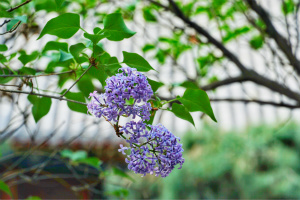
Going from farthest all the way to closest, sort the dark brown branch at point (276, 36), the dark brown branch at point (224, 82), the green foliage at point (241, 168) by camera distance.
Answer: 1. the green foliage at point (241, 168)
2. the dark brown branch at point (224, 82)
3. the dark brown branch at point (276, 36)

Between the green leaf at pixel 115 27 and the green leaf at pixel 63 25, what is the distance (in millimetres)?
34

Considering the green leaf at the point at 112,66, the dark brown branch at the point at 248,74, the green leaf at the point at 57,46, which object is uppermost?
the green leaf at the point at 112,66

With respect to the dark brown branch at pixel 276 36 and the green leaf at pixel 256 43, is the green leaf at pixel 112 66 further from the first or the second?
the green leaf at pixel 256 43

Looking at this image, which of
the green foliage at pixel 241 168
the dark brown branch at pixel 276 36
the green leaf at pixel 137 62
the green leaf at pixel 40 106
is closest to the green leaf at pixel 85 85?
the green leaf at pixel 40 106

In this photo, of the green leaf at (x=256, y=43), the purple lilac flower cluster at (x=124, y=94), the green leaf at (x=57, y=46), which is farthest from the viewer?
the green leaf at (x=256, y=43)

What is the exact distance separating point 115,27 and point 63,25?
0.06 m

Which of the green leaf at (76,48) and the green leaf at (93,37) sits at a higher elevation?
the green leaf at (93,37)

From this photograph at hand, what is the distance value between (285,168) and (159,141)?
2644mm

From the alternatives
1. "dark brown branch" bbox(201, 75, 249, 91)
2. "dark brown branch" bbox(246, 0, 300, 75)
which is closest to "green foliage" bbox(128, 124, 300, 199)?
"dark brown branch" bbox(201, 75, 249, 91)

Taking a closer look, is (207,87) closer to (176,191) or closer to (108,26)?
(108,26)

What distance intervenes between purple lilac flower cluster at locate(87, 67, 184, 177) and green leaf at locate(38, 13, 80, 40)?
3.2 inches

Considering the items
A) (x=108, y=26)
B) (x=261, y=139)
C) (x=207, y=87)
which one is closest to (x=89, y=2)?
(x=207, y=87)

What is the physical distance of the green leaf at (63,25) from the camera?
0.36 metres

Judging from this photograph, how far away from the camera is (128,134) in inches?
13.5
